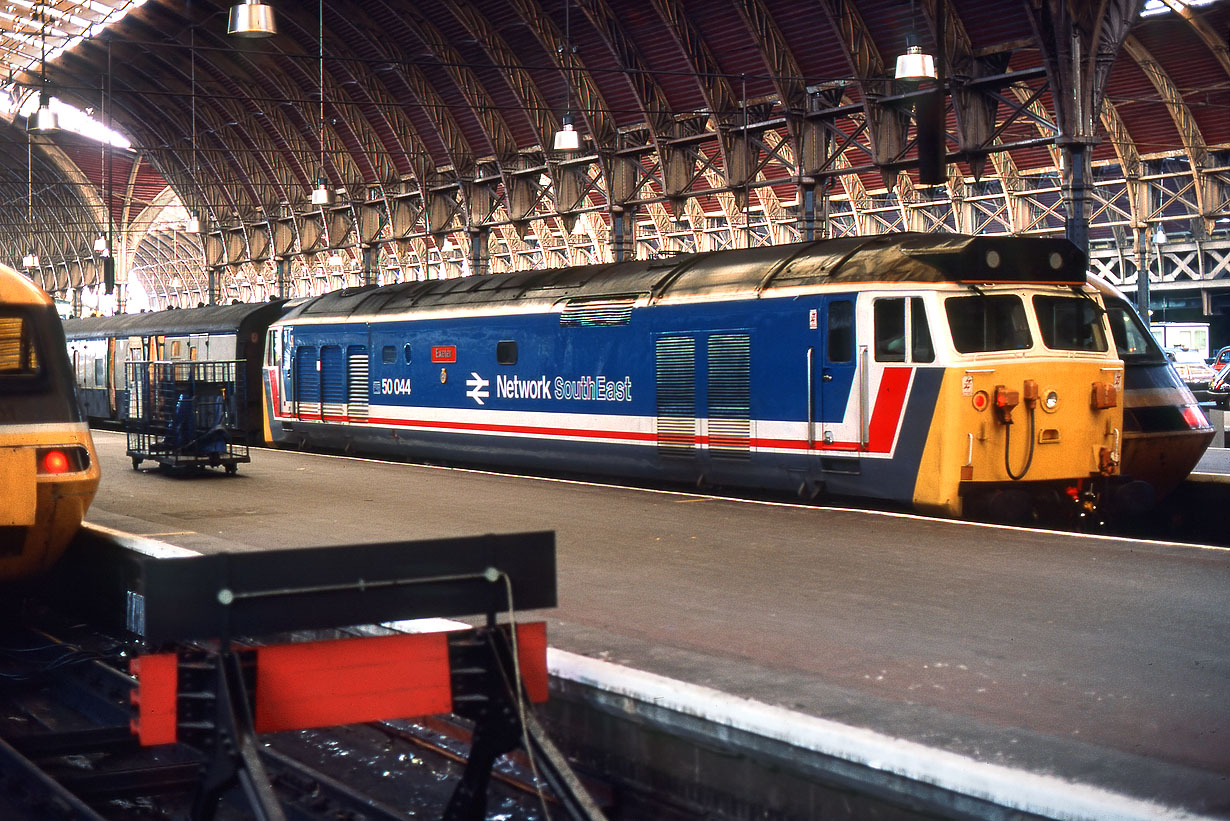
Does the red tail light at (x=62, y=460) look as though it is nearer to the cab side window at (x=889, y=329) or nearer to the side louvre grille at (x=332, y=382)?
the cab side window at (x=889, y=329)

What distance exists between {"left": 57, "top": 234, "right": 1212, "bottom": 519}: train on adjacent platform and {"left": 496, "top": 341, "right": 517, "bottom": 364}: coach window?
0.16 feet

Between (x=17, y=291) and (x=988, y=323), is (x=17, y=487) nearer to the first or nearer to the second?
(x=17, y=291)

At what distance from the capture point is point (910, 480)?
12.7 metres

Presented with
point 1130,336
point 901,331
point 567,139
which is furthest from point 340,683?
point 567,139

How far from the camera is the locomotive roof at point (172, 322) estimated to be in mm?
28000

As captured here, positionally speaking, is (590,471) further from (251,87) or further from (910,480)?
(251,87)

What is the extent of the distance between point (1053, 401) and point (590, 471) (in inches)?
254

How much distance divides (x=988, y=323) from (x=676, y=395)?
4150 mm

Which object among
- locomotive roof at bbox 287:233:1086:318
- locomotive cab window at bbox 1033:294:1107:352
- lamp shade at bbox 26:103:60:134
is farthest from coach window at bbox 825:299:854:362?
lamp shade at bbox 26:103:60:134

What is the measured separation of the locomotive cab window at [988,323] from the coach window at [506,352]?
7334 mm

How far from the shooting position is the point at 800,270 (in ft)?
46.6

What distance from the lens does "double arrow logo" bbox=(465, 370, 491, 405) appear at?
18859 millimetres

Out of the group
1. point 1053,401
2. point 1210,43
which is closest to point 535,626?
point 1053,401

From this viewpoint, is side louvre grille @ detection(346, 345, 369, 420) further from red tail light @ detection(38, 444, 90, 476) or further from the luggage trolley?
red tail light @ detection(38, 444, 90, 476)
